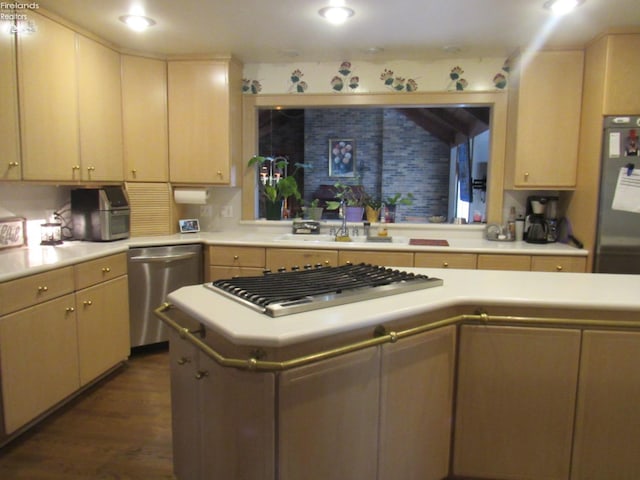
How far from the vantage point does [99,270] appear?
2836 millimetres

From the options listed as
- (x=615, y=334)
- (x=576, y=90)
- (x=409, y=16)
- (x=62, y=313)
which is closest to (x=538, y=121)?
(x=576, y=90)

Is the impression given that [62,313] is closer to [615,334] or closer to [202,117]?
[202,117]

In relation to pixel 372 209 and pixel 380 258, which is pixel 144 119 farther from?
pixel 380 258

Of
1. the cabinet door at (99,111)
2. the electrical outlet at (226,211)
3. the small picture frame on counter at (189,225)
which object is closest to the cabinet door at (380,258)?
the electrical outlet at (226,211)

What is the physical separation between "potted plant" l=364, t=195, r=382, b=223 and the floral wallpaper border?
959 millimetres

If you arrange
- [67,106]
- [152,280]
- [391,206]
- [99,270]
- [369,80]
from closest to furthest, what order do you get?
1. [99,270]
2. [67,106]
3. [152,280]
4. [369,80]
5. [391,206]

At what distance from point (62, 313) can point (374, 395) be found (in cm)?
190

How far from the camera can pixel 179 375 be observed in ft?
5.62

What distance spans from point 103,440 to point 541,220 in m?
3.33

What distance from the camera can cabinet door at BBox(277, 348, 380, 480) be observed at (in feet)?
4.44

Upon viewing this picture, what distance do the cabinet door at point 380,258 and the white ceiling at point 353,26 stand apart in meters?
1.55

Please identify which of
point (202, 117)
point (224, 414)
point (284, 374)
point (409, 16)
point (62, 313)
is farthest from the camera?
point (202, 117)

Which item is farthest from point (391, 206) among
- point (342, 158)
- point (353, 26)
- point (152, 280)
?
point (342, 158)

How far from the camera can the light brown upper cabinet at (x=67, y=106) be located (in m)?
2.67
